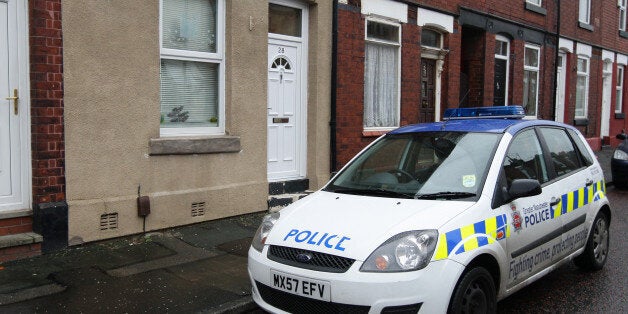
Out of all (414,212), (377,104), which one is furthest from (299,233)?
(377,104)

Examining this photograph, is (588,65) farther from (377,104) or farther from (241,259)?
(241,259)

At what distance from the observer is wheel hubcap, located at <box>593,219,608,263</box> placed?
6.04 m

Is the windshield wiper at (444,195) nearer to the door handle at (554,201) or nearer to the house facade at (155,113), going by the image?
the door handle at (554,201)

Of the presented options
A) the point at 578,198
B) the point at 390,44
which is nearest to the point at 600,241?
the point at 578,198

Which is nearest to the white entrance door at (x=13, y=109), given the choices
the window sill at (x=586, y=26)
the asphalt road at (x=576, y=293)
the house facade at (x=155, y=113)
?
the house facade at (x=155, y=113)

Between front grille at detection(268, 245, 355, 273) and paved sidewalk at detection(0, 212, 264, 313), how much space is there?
0.97 metres

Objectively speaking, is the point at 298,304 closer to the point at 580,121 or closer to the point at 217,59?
the point at 217,59

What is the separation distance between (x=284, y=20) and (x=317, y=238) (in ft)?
18.7

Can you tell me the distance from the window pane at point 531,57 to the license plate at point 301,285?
13761mm

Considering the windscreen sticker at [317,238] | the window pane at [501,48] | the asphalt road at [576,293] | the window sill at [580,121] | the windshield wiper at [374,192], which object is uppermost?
the window pane at [501,48]

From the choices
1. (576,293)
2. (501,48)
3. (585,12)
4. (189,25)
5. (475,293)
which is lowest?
(576,293)

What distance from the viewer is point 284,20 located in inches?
354

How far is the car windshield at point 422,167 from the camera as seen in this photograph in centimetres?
451

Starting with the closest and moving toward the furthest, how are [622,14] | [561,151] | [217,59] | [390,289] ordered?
1. [390,289]
2. [561,151]
3. [217,59]
4. [622,14]
